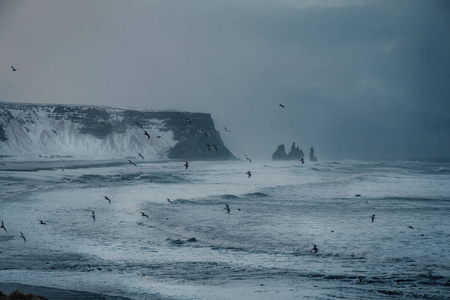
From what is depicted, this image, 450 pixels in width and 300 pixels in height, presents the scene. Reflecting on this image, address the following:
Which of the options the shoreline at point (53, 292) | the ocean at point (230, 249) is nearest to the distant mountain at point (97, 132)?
the ocean at point (230, 249)

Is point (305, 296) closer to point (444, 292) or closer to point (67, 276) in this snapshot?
point (444, 292)

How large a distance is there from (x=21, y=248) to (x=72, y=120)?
14861cm

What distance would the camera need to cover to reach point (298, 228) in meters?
Result: 21.3

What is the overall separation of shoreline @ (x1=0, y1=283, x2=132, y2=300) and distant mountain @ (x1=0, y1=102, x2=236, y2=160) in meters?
118

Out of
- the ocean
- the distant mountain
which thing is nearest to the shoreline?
the ocean

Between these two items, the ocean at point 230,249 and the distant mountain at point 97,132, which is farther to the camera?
the distant mountain at point 97,132


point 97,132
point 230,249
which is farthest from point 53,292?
point 97,132

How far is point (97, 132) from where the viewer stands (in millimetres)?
157500

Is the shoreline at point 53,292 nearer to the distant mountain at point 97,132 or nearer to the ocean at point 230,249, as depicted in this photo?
the ocean at point 230,249

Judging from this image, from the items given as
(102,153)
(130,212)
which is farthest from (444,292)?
(102,153)

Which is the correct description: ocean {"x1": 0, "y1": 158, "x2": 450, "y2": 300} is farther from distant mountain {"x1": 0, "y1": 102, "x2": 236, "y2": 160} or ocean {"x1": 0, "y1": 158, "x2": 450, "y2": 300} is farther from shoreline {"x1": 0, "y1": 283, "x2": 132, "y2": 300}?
distant mountain {"x1": 0, "y1": 102, "x2": 236, "y2": 160}

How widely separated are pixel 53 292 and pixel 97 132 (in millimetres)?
152084

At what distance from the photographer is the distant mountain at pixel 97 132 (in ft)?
451

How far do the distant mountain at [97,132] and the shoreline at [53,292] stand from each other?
118 metres
